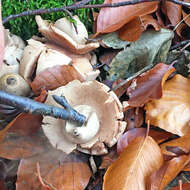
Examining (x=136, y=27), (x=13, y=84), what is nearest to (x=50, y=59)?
(x=13, y=84)

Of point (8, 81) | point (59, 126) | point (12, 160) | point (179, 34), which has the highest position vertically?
point (179, 34)

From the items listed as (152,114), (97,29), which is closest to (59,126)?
(152,114)

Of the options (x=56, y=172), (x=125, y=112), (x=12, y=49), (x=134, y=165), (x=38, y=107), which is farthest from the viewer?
(x=12, y=49)

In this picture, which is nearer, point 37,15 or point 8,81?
point 8,81

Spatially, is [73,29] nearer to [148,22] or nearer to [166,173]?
[148,22]

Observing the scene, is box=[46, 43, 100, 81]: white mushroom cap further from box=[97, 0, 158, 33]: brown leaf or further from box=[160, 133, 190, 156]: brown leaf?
box=[160, 133, 190, 156]: brown leaf

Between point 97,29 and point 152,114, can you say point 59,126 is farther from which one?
point 97,29

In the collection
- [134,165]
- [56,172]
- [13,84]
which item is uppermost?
[13,84]

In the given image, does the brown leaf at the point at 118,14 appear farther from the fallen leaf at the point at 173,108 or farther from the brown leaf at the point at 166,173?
the brown leaf at the point at 166,173
